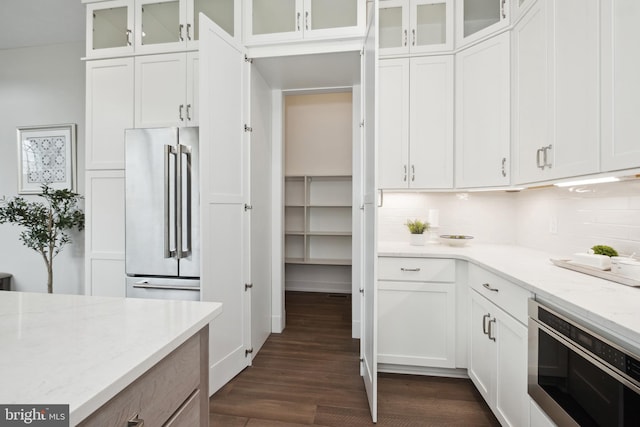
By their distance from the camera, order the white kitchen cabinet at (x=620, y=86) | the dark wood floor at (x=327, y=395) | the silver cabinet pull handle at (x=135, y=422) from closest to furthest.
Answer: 1. the silver cabinet pull handle at (x=135, y=422)
2. the white kitchen cabinet at (x=620, y=86)
3. the dark wood floor at (x=327, y=395)

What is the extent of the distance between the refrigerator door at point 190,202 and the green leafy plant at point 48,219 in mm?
1796

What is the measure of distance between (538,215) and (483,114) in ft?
2.85

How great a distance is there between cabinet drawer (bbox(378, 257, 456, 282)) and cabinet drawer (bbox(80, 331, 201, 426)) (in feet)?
5.19

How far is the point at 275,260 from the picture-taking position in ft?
10.1

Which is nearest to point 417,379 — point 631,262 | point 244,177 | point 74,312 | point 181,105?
point 631,262

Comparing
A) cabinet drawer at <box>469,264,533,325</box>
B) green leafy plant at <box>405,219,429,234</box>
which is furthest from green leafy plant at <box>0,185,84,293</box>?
cabinet drawer at <box>469,264,533,325</box>

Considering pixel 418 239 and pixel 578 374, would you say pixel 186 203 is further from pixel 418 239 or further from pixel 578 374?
pixel 578 374

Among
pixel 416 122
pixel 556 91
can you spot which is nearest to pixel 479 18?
pixel 416 122

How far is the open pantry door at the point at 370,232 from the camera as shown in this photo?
175 cm

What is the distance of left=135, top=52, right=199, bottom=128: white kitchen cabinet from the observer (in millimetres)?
2414

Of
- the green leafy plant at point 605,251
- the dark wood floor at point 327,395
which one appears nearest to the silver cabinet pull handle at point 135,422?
the dark wood floor at point 327,395

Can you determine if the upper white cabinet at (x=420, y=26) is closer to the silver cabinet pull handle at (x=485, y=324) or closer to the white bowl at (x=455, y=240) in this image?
the white bowl at (x=455, y=240)

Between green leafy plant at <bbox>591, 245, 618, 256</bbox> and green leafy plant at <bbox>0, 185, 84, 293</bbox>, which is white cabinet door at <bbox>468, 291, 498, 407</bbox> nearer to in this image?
green leafy plant at <bbox>591, 245, 618, 256</bbox>

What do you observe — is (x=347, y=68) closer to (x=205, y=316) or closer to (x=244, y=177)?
(x=244, y=177)
